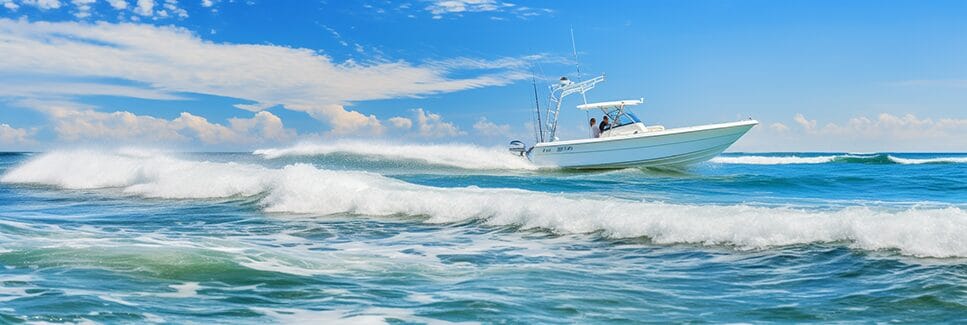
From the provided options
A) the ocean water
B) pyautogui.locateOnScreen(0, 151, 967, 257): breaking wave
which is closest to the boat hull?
pyautogui.locateOnScreen(0, 151, 967, 257): breaking wave

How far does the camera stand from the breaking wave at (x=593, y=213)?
852 cm

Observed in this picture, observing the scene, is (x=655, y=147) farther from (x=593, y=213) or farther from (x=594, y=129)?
(x=593, y=213)

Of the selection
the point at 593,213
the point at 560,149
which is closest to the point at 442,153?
the point at 560,149

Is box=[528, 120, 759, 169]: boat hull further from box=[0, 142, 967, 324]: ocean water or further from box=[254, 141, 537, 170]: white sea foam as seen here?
box=[0, 142, 967, 324]: ocean water

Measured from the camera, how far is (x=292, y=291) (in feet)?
21.1

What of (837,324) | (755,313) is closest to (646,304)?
(755,313)

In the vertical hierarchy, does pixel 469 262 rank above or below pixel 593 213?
below

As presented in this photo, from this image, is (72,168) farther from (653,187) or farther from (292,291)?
(292,291)

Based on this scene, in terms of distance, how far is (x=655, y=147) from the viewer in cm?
2902

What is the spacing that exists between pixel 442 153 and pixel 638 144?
48.6 feet

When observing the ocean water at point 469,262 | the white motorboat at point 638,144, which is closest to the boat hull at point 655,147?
the white motorboat at point 638,144

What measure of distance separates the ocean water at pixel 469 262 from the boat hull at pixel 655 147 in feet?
41.1

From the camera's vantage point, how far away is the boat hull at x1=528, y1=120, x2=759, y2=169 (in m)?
28.6

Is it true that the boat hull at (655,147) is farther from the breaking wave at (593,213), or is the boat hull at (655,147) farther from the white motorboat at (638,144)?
the breaking wave at (593,213)
